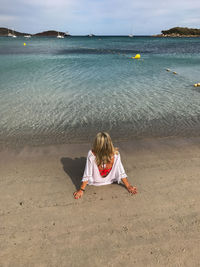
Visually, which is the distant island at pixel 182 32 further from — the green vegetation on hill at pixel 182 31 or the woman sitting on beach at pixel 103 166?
the woman sitting on beach at pixel 103 166

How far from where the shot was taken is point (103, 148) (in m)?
3.77

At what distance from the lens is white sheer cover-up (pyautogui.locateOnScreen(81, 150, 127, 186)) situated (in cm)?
411

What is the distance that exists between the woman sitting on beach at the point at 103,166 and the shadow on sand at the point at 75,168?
56cm

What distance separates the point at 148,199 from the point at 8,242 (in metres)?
2.95

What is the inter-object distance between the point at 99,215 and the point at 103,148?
4.62 feet

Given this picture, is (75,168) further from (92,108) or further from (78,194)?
(92,108)

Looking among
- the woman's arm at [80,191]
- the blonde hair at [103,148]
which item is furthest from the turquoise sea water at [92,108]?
the blonde hair at [103,148]

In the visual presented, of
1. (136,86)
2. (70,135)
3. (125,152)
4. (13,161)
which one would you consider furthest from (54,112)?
(136,86)

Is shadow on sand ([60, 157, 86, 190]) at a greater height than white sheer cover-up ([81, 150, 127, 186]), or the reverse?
white sheer cover-up ([81, 150, 127, 186])

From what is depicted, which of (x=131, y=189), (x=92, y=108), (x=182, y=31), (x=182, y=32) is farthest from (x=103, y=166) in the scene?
(x=182, y=31)

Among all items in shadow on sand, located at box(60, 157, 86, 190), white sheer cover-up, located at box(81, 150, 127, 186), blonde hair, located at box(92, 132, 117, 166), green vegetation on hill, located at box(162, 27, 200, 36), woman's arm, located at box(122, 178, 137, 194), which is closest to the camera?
blonde hair, located at box(92, 132, 117, 166)

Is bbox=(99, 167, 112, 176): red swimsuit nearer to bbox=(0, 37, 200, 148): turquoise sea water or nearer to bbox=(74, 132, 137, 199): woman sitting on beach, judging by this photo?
bbox=(74, 132, 137, 199): woman sitting on beach

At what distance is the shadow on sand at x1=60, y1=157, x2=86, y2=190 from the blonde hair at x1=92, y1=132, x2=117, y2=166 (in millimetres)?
1242

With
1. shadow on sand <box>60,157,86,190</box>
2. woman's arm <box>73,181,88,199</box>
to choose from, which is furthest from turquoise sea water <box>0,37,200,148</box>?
woman's arm <box>73,181,88,199</box>
